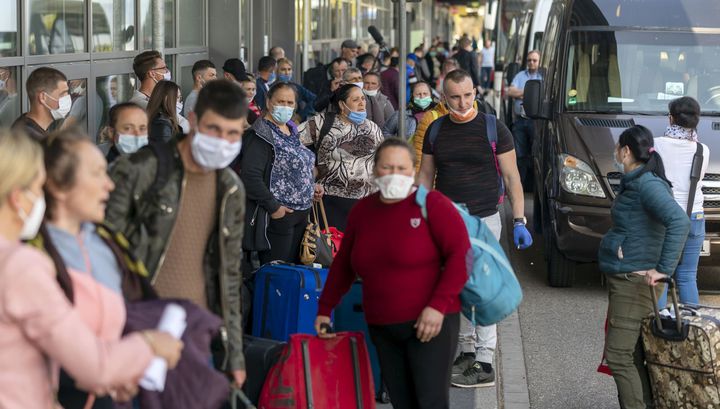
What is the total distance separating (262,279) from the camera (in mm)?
6797

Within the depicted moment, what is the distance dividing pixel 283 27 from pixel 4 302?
1724 cm

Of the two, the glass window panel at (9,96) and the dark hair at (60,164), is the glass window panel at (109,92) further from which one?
the dark hair at (60,164)

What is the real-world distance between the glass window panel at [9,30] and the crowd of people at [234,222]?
3.25 feet

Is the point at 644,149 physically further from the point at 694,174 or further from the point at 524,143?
the point at 524,143

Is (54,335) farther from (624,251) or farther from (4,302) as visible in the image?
(624,251)

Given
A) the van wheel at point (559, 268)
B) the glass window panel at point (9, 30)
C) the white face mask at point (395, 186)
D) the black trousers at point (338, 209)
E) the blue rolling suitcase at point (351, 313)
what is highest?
the glass window panel at point (9, 30)

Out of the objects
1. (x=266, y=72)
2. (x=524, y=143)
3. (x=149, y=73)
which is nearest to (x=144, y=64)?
(x=149, y=73)

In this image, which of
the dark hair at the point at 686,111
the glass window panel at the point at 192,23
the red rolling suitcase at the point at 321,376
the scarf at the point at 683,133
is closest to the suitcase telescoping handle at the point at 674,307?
the red rolling suitcase at the point at 321,376

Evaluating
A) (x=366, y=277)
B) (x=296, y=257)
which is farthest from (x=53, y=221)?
(x=296, y=257)

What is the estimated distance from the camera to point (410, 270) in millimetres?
5012

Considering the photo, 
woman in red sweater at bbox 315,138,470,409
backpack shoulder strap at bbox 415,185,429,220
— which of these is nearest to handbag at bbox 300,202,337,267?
woman in red sweater at bbox 315,138,470,409

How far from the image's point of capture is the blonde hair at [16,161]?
2.95m

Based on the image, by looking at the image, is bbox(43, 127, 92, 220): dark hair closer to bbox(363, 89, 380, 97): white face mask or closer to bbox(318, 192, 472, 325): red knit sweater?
bbox(318, 192, 472, 325): red knit sweater

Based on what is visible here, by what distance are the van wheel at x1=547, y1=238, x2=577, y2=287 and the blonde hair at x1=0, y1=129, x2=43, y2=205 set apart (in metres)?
7.99
